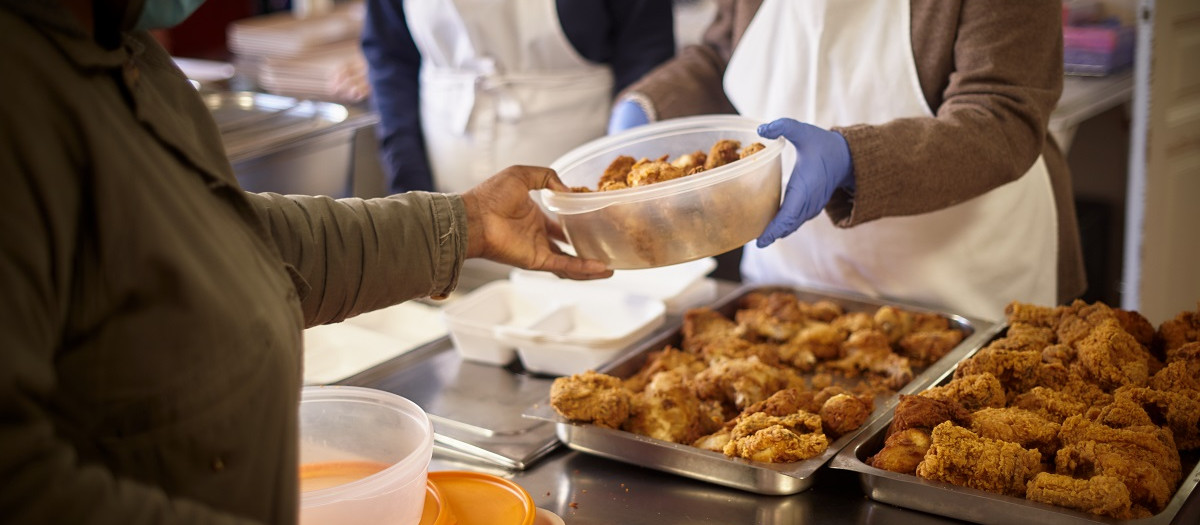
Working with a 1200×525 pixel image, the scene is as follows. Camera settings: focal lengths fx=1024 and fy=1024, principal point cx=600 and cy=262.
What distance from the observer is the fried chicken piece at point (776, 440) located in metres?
1.38

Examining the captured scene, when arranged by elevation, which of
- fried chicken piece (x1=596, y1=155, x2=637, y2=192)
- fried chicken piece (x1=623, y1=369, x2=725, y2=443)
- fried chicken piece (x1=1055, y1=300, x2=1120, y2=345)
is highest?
fried chicken piece (x1=596, y1=155, x2=637, y2=192)

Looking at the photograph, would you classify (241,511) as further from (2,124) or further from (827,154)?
(827,154)

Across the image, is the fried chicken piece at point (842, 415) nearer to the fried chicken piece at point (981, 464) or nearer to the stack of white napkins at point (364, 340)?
the fried chicken piece at point (981, 464)

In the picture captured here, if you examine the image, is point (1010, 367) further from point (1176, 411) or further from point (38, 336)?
point (38, 336)

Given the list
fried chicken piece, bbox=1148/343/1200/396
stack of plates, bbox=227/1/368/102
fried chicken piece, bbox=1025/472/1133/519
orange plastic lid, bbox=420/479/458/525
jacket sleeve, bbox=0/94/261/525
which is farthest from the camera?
stack of plates, bbox=227/1/368/102

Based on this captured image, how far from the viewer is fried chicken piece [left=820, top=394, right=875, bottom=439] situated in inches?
57.6

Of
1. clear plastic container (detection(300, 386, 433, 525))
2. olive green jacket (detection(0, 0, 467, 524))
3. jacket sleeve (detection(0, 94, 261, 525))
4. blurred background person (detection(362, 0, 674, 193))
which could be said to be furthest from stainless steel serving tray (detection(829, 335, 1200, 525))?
blurred background person (detection(362, 0, 674, 193))

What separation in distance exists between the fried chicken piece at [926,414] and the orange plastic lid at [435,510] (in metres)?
0.61

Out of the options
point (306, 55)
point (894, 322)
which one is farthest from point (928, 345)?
point (306, 55)

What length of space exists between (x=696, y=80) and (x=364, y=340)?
3.04ft

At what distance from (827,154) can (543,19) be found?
1.46 metres

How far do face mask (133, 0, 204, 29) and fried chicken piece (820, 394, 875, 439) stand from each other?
990mm

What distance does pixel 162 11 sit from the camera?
0.97 metres

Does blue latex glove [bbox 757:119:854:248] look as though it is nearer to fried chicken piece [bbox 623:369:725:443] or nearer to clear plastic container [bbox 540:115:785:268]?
clear plastic container [bbox 540:115:785:268]
